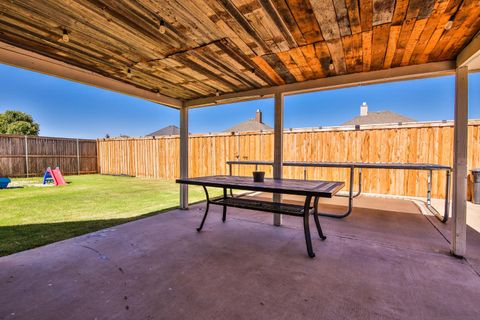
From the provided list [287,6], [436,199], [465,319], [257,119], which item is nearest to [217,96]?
[287,6]

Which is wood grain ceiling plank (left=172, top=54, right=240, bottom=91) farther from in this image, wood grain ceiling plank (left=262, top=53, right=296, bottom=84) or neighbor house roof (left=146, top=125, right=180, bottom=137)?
neighbor house roof (left=146, top=125, right=180, bottom=137)

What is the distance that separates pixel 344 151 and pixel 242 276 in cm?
547

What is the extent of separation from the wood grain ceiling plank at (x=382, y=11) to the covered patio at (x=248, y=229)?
2cm

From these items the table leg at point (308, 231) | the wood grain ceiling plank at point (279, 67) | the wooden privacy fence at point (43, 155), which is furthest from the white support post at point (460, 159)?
the wooden privacy fence at point (43, 155)

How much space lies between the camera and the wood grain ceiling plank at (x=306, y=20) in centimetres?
153

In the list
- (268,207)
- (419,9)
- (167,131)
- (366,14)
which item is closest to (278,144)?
(268,207)

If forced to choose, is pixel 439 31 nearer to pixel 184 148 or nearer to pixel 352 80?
pixel 352 80

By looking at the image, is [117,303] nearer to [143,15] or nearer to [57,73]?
[143,15]

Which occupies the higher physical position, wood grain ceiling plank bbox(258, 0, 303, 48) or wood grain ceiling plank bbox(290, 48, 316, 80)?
wood grain ceiling plank bbox(290, 48, 316, 80)

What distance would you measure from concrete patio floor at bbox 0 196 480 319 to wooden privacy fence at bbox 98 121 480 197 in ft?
9.81

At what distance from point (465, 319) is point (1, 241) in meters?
4.51

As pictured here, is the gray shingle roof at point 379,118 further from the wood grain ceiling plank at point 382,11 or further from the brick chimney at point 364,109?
the wood grain ceiling plank at point 382,11

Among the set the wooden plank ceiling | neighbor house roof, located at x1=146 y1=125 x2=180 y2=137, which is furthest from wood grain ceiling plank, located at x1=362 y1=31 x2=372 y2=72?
neighbor house roof, located at x1=146 y1=125 x2=180 y2=137

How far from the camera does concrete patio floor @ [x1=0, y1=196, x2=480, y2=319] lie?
4.94 feet
